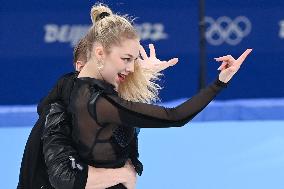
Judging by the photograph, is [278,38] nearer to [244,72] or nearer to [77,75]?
[244,72]

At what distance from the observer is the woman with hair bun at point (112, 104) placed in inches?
90.7

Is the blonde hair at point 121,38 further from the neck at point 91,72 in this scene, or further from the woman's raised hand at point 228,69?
the woman's raised hand at point 228,69

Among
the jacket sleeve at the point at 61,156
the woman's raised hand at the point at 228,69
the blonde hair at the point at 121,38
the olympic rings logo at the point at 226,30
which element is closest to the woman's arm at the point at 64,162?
the jacket sleeve at the point at 61,156

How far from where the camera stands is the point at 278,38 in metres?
5.83

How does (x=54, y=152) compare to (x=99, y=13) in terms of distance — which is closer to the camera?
(x=54, y=152)

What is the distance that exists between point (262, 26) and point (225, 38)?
1.04 feet

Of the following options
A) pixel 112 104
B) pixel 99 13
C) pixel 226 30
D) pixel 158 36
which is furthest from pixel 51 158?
pixel 226 30

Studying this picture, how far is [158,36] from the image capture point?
227 inches

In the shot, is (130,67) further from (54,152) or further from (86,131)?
(54,152)

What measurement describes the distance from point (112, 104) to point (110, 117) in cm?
4

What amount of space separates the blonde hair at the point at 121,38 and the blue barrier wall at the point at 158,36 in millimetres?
3136

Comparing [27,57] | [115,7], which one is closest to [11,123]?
[27,57]

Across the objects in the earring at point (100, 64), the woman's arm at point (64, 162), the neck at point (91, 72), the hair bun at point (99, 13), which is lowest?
the woman's arm at point (64, 162)

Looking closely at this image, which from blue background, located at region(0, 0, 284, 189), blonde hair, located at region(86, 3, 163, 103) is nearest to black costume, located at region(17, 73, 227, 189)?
blonde hair, located at region(86, 3, 163, 103)
